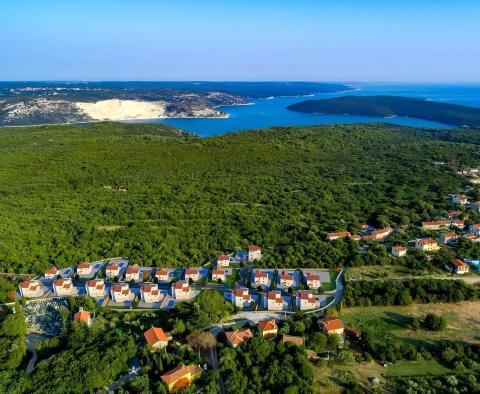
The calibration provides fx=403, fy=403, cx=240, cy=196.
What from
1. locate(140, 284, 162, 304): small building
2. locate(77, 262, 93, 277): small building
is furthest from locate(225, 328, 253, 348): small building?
locate(77, 262, 93, 277): small building

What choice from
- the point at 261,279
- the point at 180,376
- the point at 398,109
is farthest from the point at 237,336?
the point at 398,109

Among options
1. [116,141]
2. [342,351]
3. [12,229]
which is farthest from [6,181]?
[342,351]

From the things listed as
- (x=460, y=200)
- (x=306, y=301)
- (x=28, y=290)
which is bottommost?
(x=28, y=290)

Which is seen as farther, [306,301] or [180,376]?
[306,301]

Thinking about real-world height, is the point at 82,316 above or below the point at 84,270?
above

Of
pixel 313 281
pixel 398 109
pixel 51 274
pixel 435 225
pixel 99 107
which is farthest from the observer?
pixel 398 109

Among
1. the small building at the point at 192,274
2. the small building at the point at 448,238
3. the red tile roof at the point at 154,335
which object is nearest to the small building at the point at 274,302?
the small building at the point at 192,274

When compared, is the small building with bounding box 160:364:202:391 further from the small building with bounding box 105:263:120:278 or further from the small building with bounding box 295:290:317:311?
the small building with bounding box 105:263:120:278

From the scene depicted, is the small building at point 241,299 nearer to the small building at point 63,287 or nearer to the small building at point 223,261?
the small building at point 223,261

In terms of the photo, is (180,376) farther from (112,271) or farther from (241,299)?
(112,271)
